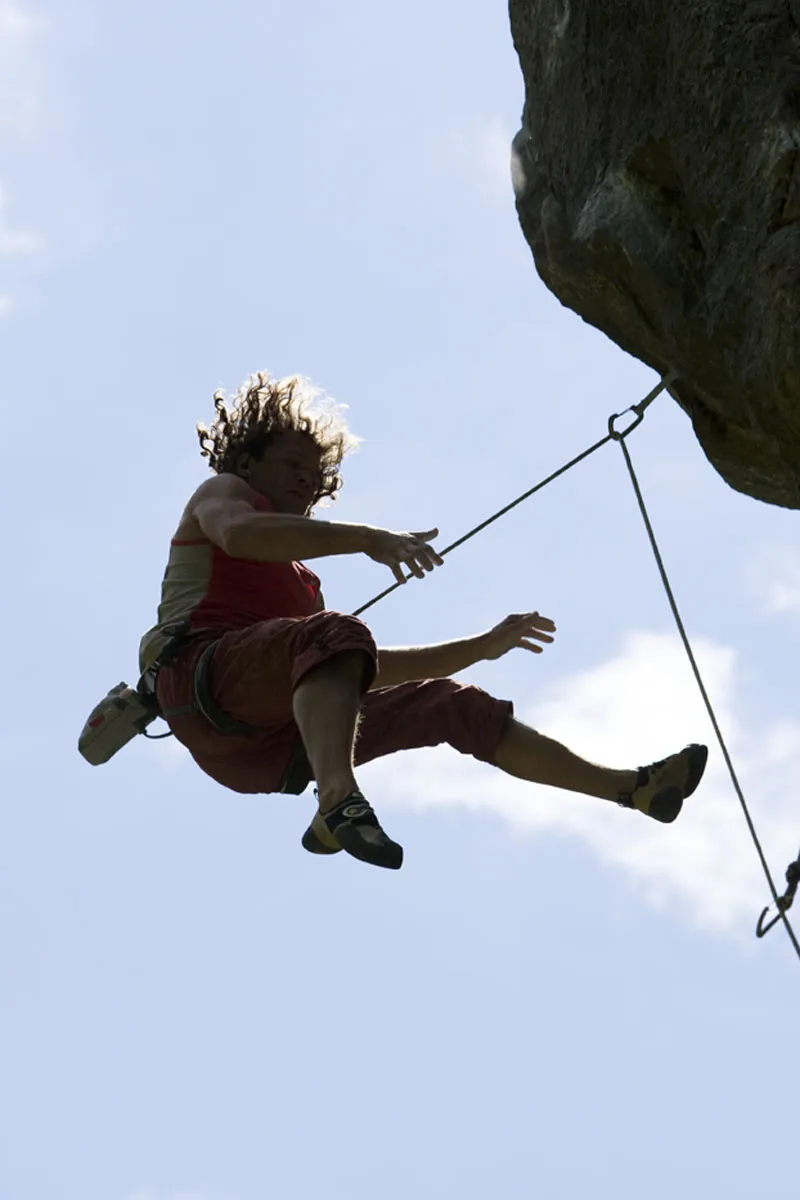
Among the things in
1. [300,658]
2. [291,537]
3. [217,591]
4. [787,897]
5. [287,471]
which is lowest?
[787,897]

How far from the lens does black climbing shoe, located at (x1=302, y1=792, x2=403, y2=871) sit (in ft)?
18.3

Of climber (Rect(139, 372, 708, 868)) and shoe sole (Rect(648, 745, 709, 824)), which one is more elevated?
climber (Rect(139, 372, 708, 868))

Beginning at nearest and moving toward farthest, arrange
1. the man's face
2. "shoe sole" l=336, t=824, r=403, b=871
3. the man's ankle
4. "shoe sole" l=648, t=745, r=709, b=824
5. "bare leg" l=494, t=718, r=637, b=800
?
"shoe sole" l=336, t=824, r=403, b=871 < the man's ankle < "shoe sole" l=648, t=745, r=709, b=824 < "bare leg" l=494, t=718, r=637, b=800 < the man's face

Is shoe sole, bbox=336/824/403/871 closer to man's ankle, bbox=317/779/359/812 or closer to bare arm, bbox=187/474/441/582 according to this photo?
man's ankle, bbox=317/779/359/812

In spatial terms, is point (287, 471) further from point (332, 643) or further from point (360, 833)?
point (360, 833)

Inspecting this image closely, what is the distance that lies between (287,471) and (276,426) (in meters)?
0.17

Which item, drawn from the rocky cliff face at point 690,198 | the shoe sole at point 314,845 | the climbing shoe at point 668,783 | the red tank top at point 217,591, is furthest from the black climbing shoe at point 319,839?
the rocky cliff face at point 690,198

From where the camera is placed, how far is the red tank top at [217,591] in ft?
22.2

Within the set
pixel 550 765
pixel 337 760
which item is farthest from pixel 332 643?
pixel 550 765

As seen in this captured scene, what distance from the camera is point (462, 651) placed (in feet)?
24.0

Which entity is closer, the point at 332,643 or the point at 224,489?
the point at 332,643

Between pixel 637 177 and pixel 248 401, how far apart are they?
1.67 m

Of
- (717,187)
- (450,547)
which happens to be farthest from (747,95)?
(450,547)

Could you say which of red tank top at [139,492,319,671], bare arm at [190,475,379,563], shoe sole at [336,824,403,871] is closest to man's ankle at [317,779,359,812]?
shoe sole at [336,824,403,871]
